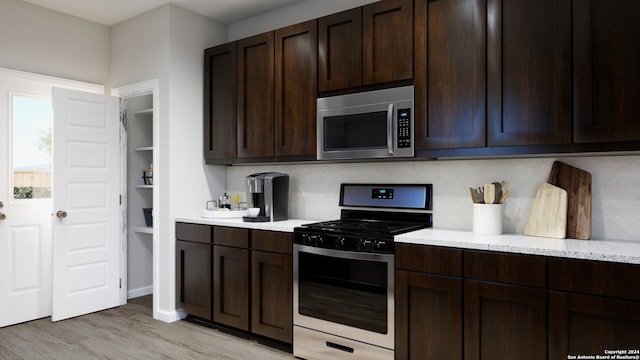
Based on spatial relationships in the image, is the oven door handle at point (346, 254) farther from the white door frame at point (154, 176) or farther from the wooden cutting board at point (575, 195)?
the white door frame at point (154, 176)

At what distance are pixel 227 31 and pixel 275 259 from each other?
248cm

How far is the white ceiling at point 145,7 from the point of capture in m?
3.66

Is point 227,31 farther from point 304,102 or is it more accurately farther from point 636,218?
point 636,218

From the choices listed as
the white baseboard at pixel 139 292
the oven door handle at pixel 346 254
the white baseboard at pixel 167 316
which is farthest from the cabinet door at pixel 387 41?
the white baseboard at pixel 139 292

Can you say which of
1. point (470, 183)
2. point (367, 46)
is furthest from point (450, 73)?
point (470, 183)

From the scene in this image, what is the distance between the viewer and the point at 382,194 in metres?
3.12

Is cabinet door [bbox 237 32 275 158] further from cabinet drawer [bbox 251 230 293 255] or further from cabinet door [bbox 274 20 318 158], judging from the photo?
cabinet drawer [bbox 251 230 293 255]

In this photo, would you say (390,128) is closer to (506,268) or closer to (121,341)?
(506,268)

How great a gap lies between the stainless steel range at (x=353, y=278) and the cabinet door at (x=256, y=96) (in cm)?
98

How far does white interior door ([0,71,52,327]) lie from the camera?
11.6 ft

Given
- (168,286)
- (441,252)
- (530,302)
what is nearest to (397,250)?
(441,252)

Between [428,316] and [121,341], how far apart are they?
235cm

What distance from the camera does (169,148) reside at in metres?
3.68

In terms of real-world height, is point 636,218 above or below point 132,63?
below
